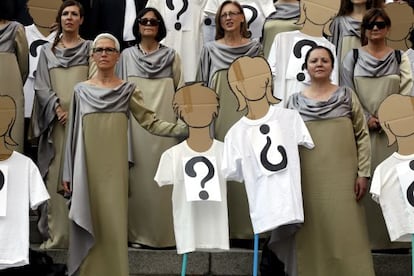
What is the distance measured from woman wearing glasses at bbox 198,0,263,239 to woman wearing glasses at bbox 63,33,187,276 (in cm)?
80

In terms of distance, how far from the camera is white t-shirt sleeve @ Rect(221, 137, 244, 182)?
20.2 ft

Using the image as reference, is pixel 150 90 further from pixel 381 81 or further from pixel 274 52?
pixel 381 81

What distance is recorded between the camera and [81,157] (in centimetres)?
637

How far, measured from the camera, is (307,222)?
20.8 ft

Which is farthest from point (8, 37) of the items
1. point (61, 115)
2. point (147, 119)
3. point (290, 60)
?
point (290, 60)

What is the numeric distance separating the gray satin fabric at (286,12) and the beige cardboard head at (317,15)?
478mm

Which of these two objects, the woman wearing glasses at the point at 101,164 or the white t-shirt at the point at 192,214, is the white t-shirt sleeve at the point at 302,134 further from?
the woman wearing glasses at the point at 101,164

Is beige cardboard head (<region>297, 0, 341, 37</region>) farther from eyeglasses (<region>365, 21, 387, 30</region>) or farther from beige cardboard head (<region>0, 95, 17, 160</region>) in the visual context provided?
beige cardboard head (<region>0, 95, 17, 160</region>)

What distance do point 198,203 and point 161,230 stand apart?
0.94 metres

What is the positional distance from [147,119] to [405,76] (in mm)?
2116

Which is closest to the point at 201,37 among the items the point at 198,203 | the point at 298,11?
the point at 298,11

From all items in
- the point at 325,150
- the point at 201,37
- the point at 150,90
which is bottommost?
the point at 325,150

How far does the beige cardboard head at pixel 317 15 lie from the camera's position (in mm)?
7047

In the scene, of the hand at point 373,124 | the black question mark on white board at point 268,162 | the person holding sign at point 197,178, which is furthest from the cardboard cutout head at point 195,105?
the hand at point 373,124
